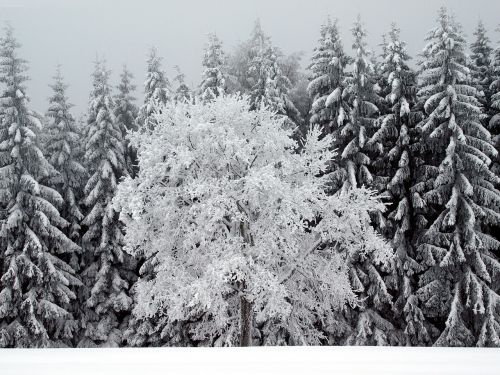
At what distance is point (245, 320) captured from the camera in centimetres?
2431

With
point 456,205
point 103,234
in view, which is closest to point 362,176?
point 456,205

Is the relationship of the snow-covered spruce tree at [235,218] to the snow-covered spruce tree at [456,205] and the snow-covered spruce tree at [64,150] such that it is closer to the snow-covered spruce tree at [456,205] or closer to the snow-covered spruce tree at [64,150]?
the snow-covered spruce tree at [456,205]

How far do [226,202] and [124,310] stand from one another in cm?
1543

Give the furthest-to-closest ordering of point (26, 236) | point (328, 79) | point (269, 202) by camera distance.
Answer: point (328, 79)
point (26, 236)
point (269, 202)

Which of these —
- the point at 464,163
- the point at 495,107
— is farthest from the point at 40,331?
the point at 495,107

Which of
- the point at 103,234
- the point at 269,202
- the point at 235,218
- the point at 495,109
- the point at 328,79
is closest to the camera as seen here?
the point at 235,218

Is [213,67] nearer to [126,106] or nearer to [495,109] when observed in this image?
[126,106]

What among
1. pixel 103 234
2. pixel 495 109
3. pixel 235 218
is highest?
pixel 495 109

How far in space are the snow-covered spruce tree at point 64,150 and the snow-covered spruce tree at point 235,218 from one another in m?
12.2

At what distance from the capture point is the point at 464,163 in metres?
31.3

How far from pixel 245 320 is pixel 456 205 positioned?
12570mm

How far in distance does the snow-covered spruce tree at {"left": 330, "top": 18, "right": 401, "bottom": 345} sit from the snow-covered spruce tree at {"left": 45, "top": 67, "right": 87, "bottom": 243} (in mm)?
15052

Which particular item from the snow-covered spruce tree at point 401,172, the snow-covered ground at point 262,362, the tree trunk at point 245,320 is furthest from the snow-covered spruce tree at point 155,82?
the snow-covered ground at point 262,362

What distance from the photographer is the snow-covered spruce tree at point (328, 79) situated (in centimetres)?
3425
